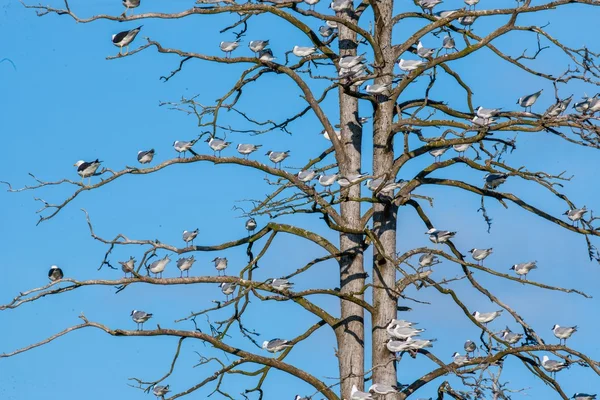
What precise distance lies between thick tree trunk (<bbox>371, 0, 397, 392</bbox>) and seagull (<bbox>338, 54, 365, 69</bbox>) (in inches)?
14.4

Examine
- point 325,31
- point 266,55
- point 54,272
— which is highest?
point 325,31

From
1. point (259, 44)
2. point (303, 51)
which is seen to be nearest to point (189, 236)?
point (259, 44)

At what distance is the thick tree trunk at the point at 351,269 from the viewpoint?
→ 16359mm

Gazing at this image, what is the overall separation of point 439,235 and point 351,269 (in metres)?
1.43

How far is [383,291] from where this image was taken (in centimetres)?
1641

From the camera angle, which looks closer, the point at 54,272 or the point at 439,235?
the point at 439,235

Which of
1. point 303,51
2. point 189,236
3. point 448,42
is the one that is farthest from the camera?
point 189,236

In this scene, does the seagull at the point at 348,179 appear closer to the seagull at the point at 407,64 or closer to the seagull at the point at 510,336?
the seagull at the point at 407,64

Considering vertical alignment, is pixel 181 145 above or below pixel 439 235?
above

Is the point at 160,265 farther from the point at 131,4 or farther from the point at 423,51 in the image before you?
the point at 423,51

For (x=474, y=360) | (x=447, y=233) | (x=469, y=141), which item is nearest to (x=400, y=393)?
(x=474, y=360)

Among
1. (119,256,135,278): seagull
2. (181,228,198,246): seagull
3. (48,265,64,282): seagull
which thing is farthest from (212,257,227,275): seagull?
(119,256,135,278): seagull

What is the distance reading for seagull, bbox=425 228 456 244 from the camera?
16942 millimetres

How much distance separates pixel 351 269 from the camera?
54.4 feet
